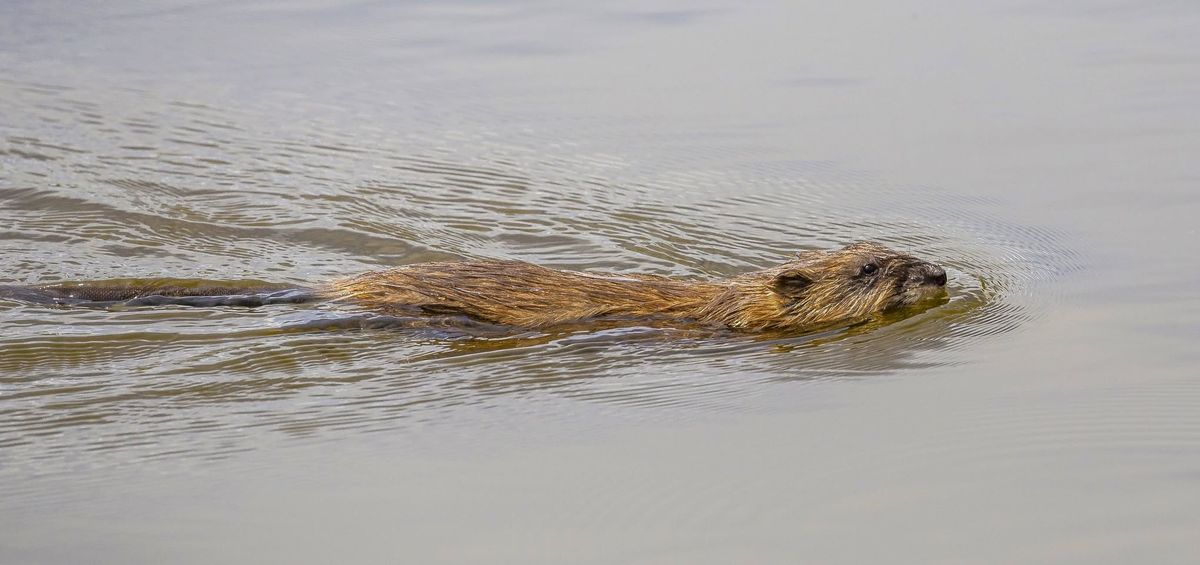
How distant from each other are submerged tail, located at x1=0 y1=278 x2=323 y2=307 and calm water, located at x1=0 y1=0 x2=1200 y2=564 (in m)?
0.10

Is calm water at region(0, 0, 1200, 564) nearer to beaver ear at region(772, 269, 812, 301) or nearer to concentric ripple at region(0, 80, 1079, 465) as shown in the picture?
concentric ripple at region(0, 80, 1079, 465)

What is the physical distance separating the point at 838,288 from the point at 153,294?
11.1 ft

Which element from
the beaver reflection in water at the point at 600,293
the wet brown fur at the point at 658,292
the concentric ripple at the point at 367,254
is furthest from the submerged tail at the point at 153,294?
the wet brown fur at the point at 658,292

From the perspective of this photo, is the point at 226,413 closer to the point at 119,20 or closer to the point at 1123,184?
the point at 1123,184

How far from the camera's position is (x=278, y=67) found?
11.3 meters

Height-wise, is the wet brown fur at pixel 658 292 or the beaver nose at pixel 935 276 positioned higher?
the beaver nose at pixel 935 276

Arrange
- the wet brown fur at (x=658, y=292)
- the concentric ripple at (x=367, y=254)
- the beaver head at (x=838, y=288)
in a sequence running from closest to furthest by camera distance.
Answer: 1. the concentric ripple at (x=367, y=254)
2. the wet brown fur at (x=658, y=292)
3. the beaver head at (x=838, y=288)

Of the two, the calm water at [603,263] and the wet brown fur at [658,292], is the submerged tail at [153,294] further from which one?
the wet brown fur at [658,292]

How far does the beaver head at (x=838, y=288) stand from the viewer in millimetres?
6773

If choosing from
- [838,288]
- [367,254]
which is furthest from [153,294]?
[838,288]

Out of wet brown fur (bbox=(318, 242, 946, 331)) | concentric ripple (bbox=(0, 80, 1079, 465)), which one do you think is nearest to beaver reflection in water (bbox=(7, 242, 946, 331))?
wet brown fur (bbox=(318, 242, 946, 331))

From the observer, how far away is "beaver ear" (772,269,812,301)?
6.82 metres

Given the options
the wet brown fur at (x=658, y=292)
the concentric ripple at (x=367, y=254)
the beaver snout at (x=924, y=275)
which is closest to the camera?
the concentric ripple at (x=367, y=254)

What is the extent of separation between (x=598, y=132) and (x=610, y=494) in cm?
529
